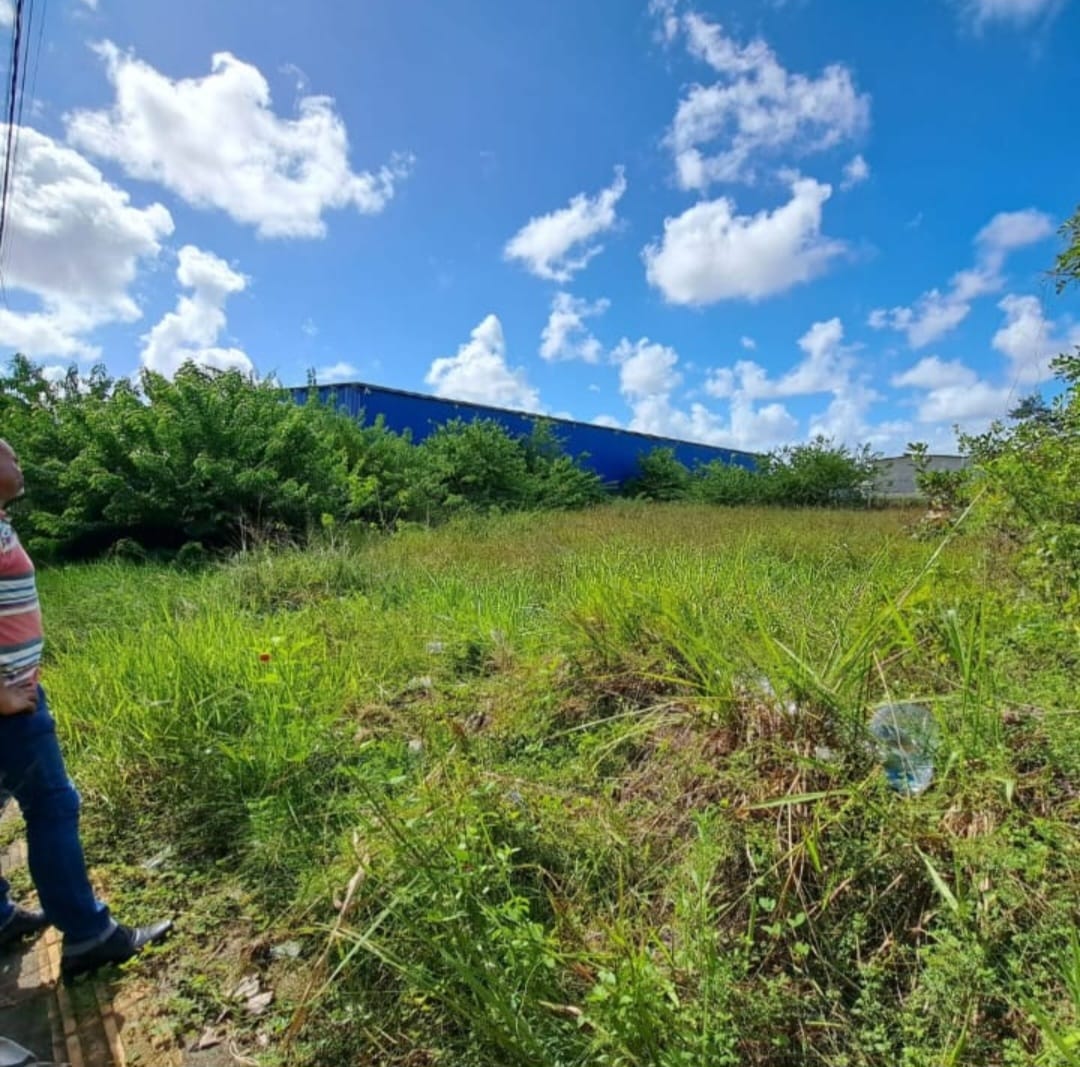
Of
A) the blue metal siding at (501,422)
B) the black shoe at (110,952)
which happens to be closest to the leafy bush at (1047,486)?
the black shoe at (110,952)

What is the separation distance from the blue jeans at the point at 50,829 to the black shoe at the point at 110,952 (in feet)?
0.10

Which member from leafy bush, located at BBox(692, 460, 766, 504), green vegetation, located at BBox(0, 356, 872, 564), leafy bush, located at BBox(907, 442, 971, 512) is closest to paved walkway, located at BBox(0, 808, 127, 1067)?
leafy bush, located at BBox(907, 442, 971, 512)

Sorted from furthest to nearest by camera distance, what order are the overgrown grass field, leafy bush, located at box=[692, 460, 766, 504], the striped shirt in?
leafy bush, located at box=[692, 460, 766, 504] → the striped shirt → the overgrown grass field

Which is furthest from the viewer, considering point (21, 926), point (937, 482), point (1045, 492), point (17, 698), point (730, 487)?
point (730, 487)

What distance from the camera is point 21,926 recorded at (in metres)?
1.60

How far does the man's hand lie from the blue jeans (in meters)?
0.06

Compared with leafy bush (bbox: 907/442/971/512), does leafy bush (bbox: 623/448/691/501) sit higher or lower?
higher

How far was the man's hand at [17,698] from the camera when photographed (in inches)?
52.4

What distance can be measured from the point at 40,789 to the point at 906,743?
2.31m

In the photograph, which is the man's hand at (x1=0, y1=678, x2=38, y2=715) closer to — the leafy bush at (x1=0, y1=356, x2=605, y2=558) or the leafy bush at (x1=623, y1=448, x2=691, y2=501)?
the leafy bush at (x1=0, y1=356, x2=605, y2=558)

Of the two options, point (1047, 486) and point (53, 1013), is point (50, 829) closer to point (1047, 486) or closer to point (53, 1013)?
point (53, 1013)

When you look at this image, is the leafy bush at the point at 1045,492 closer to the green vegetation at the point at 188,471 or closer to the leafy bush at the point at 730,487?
the green vegetation at the point at 188,471

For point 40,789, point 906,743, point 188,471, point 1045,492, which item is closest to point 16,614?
point 40,789

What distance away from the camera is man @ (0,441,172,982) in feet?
4.56
